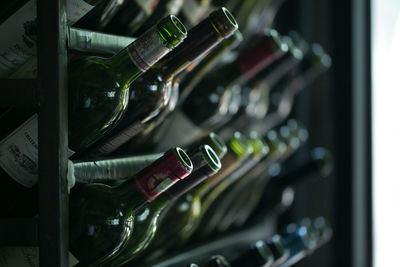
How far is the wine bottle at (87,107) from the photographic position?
518mm

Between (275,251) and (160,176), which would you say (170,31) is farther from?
(275,251)

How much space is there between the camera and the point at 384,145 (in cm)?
136

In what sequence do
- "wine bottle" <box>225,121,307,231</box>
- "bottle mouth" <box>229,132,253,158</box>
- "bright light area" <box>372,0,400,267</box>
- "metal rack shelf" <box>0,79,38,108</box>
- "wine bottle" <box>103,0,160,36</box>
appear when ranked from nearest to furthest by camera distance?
1. "metal rack shelf" <box>0,79,38,108</box>
2. "wine bottle" <box>103,0,160,36</box>
3. "bottle mouth" <box>229,132,253,158</box>
4. "wine bottle" <box>225,121,307,231</box>
5. "bright light area" <box>372,0,400,267</box>

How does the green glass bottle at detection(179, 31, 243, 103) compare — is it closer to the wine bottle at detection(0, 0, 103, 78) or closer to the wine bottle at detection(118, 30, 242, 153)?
the wine bottle at detection(118, 30, 242, 153)

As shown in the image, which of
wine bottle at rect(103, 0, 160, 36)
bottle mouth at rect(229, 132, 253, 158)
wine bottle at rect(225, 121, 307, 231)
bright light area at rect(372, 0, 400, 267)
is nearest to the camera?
wine bottle at rect(103, 0, 160, 36)

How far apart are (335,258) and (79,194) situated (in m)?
0.93

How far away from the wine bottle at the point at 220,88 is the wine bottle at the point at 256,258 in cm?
16

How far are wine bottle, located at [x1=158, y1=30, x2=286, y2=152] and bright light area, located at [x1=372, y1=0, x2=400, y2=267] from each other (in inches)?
23.6

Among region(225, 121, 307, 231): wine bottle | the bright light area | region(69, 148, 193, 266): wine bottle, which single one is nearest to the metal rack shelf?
region(69, 148, 193, 266): wine bottle

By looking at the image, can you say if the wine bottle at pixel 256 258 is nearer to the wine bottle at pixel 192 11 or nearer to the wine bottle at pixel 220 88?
the wine bottle at pixel 220 88

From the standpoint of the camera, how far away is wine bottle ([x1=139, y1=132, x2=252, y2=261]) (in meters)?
0.72

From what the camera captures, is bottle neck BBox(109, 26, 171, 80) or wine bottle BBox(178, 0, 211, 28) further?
wine bottle BBox(178, 0, 211, 28)

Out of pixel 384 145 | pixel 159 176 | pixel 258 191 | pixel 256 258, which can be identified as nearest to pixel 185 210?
pixel 256 258

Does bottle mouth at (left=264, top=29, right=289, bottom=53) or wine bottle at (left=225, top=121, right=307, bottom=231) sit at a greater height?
bottle mouth at (left=264, top=29, right=289, bottom=53)
